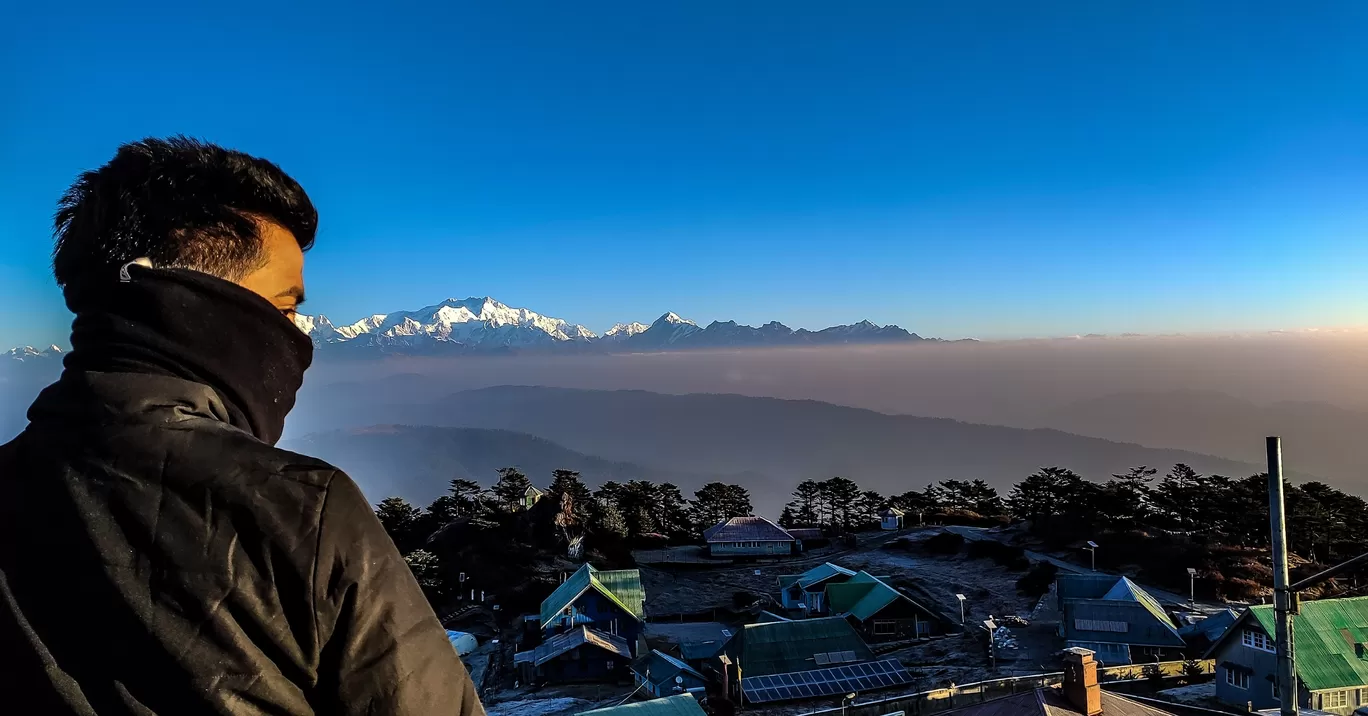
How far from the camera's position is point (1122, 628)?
2780cm

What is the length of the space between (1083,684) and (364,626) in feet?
47.8

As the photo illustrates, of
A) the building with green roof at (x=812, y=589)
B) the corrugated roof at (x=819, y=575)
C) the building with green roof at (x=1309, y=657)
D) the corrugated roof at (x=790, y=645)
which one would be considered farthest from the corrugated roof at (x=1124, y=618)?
the corrugated roof at (x=819, y=575)

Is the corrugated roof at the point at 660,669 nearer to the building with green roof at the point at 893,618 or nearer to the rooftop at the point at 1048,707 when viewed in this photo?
the building with green roof at the point at 893,618

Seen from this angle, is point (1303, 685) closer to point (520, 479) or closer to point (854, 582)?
point (854, 582)

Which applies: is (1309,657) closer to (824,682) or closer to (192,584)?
(824,682)

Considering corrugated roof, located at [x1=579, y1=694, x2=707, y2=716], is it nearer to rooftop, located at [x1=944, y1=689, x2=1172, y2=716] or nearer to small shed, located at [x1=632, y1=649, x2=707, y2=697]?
rooftop, located at [x1=944, y1=689, x2=1172, y2=716]

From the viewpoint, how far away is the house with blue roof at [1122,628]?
27000 millimetres

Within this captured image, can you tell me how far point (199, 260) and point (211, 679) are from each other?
830 mm

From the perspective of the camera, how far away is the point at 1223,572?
3828 cm

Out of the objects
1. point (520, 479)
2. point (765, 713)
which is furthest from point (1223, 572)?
point (520, 479)

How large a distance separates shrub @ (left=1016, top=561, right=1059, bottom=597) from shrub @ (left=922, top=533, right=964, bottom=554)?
25.5 ft

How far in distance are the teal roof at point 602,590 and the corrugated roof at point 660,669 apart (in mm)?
6214

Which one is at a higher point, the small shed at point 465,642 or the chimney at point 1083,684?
the chimney at point 1083,684

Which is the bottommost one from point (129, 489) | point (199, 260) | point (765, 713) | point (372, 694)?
point (765, 713)
